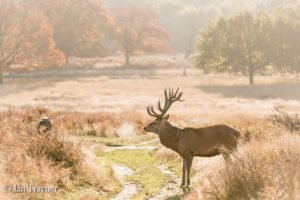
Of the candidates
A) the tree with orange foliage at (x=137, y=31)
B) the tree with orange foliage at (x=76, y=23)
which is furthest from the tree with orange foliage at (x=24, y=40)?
the tree with orange foliage at (x=137, y=31)

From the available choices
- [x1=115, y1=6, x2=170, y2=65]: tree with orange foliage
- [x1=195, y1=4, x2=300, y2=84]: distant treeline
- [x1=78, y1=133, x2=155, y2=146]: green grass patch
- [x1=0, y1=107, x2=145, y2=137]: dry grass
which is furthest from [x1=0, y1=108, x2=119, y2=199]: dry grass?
[x1=115, y1=6, x2=170, y2=65]: tree with orange foliage

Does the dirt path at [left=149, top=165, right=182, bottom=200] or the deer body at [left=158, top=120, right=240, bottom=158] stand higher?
the deer body at [left=158, top=120, right=240, bottom=158]

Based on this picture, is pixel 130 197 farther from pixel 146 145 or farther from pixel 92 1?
pixel 92 1

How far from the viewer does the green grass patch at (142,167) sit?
51.6 feet

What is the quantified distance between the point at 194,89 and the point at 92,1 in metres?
32.9

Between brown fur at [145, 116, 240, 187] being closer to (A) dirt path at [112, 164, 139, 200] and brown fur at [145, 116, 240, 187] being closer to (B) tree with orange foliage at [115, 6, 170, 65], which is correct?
(A) dirt path at [112, 164, 139, 200]

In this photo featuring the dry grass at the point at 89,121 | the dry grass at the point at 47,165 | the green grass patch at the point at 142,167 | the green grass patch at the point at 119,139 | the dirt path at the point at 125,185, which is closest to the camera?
the dry grass at the point at 47,165

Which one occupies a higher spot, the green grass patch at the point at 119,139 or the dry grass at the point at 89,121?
the dry grass at the point at 89,121

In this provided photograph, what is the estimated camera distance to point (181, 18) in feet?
459

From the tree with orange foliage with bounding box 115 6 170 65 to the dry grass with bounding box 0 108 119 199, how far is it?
7267cm

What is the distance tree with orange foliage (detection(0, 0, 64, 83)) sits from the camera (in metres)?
62.8

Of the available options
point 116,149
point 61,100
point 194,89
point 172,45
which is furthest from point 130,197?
point 172,45

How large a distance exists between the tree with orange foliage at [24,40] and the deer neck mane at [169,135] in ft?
165

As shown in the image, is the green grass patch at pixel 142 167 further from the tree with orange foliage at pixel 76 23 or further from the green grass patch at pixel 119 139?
the tree with orange foliage at pixel 76 23
